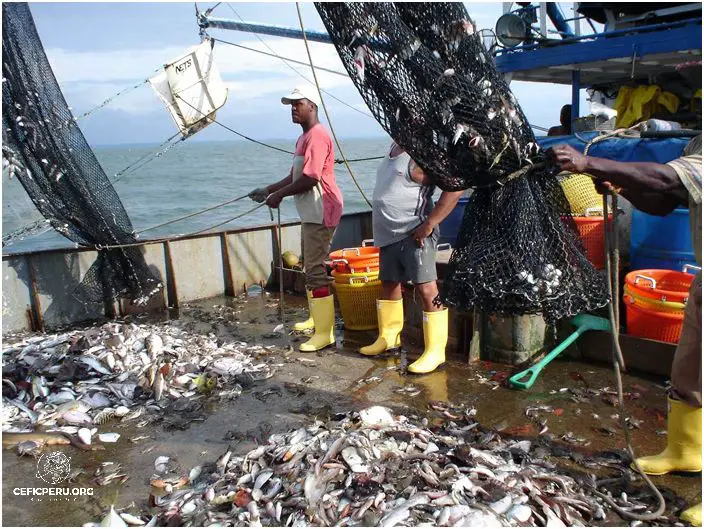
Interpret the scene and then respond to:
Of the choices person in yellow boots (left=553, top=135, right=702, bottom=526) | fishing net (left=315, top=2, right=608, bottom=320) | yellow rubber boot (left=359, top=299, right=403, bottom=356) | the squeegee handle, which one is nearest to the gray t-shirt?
yellow rubber boot (left=359, top=299, right=403, bottom=356)

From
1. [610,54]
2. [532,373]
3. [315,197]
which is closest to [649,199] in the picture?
[532,373]

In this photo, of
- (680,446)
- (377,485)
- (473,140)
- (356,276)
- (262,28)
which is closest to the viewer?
(473,140)

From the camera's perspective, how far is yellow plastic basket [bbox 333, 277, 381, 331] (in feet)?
21.2

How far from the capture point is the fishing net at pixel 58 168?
228 inches

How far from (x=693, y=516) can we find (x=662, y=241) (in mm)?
3512

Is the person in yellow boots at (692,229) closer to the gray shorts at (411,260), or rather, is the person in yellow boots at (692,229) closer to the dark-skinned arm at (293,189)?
the gray shorts at (411,260)

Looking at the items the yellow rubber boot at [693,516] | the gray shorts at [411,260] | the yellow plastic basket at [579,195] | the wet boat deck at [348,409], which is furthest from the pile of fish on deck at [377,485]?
the yellow plastic basket at [579,195]

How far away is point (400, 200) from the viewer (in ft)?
16.8

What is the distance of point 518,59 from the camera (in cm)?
1073

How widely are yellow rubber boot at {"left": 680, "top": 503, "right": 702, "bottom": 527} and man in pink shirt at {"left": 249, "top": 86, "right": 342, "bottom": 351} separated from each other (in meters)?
3.81

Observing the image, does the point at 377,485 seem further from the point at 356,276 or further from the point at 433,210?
the point at 356,276

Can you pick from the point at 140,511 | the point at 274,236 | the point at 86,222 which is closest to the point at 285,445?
the point at 140,511

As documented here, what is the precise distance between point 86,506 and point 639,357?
469cm

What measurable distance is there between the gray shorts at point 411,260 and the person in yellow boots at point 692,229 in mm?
2320
